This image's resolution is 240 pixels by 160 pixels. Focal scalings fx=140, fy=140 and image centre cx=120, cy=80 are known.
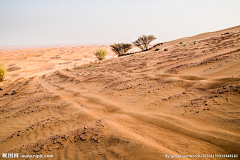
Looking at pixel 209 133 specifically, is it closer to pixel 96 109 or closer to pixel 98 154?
pixel 98 154

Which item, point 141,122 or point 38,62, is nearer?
point 141,122

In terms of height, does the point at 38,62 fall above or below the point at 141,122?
above

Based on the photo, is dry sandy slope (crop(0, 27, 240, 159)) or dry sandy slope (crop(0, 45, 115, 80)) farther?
dry sandy slope (crop(0, 45, 115, 80))

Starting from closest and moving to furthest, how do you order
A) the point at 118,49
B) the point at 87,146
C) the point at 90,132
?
the point at 87,146 → the point at 90,132 → the point at 118,49

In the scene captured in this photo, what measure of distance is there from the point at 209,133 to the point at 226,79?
5.40 ft

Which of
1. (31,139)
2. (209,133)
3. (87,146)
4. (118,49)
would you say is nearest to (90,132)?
(87,146)

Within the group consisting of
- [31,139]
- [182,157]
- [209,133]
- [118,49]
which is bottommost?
[31,139]

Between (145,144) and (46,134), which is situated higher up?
(145,144)

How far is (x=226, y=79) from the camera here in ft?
9.46

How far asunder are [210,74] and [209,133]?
7.06 ft

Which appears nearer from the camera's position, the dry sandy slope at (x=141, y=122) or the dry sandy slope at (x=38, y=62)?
the dry sandy slope at (x=141, y=122)

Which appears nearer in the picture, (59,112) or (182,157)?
(182,157)

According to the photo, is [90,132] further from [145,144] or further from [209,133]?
[209,133]

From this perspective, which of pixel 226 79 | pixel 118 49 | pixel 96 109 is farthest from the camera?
pixel 118 49
